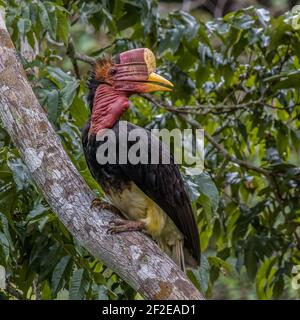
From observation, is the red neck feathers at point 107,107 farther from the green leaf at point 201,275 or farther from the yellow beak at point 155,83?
the green leaf at point 201,275

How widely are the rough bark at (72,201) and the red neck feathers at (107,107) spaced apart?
0.95 feet

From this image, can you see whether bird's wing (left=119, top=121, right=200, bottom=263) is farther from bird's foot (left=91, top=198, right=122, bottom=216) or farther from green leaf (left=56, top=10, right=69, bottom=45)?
green leaf (left=56, top=10, right=69, bottom=45)

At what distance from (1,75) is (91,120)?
0.41 metres

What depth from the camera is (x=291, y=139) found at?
144 inches

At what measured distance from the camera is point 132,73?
278 cm

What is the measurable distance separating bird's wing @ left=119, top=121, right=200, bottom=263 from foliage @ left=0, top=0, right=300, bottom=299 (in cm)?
10

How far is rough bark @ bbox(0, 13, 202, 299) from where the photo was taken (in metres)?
2.22

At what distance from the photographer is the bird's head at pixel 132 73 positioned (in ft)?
8.98

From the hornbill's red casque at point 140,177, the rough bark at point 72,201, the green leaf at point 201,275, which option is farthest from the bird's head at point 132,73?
the green leaf at point 201,275

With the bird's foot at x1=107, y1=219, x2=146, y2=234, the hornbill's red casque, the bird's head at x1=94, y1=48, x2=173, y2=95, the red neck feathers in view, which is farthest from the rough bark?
the bird's head at x1=94, y1=48, x2=173, y2=95

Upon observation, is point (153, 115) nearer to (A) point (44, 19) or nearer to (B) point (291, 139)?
(B) point (291, 139)

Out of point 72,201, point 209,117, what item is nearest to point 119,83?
point 72,201

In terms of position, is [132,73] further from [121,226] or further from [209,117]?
[209,117]
